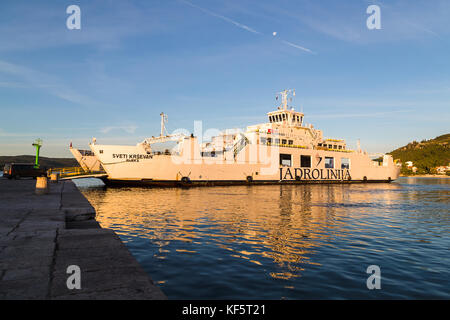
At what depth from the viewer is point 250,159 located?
40.1m

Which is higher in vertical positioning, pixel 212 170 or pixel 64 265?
pixel 212 170

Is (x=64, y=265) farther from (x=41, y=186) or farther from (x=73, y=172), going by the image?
(x=73, y=172)

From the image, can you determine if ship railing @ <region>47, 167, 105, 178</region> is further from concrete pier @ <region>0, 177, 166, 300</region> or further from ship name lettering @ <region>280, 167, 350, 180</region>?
concrete pier @ <region>0, 177, 166, 300</region>

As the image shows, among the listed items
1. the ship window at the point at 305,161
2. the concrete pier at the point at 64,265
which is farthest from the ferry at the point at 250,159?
the concrete pier at the point at 64,265

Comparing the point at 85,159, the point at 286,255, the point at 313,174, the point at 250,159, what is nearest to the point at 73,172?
the point at 85,159

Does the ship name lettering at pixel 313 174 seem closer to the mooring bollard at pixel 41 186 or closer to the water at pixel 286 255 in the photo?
the water at pixel 286 255

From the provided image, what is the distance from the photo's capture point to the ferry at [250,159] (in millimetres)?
33156

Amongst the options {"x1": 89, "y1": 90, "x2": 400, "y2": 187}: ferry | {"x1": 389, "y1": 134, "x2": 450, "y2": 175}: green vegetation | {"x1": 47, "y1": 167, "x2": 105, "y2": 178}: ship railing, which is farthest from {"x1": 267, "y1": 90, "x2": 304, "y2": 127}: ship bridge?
{"x1": 389, "y1": 134, "x2": 450, "y2": 175}: green vegetation

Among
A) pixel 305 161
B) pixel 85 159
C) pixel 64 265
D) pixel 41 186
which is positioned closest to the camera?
pixel 64 265

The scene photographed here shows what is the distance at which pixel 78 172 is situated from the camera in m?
36.4

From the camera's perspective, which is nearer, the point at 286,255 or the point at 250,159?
the point at 286,255
